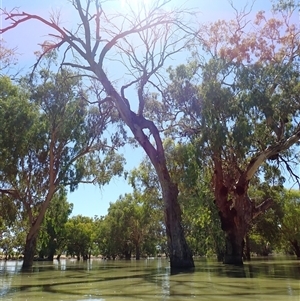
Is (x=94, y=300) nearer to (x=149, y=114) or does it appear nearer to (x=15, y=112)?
(x=15, y=112)

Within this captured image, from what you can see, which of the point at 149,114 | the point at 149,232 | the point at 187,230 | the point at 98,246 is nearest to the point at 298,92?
the point at 149,114

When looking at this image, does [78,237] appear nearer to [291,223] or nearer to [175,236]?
[291,223]

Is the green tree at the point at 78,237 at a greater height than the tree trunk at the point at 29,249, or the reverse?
the green tree at the point at 78,237

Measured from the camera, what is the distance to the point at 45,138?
20.1 metres

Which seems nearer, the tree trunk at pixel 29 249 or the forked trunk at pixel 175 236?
the forked trunk at pixel 175 236

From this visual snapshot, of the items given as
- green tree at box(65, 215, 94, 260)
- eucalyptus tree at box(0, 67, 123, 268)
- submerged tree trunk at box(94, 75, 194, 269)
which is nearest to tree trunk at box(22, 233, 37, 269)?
eucalyptus tree at box(0, 67, 123, 268)

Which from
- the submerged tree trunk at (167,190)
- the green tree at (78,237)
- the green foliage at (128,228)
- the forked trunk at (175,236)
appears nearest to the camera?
the forked trunk at (175,236)

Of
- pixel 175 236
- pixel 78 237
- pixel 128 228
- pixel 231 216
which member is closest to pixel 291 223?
pixel 231 216

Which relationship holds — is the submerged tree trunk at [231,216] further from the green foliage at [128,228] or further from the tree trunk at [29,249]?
the green foliage at [128,228]

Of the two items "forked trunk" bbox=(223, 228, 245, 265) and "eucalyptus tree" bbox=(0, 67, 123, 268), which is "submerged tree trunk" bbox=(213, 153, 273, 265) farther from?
"eucalyptus tree" bbox=(0, 67, 123, 268)

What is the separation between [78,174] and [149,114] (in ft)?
17.9

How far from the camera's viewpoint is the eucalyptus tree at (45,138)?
17875 mm

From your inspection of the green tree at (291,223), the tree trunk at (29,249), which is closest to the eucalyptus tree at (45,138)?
the tree trunk at (29,249)

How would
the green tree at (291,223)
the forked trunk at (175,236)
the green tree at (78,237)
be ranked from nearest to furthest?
the forked trunk at (175,236) → the green tree at (291,223) → the green tree at (78,237)
